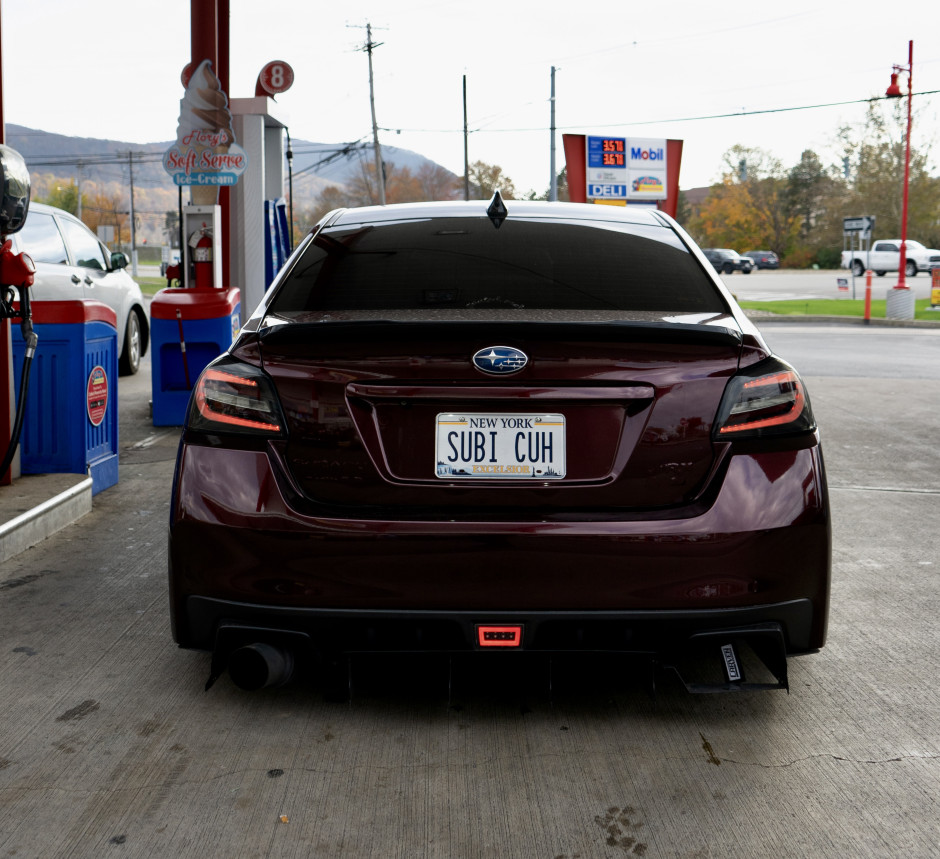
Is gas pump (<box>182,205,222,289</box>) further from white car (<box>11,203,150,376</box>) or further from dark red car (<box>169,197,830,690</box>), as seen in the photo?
dark red car (<box>169,197,830,690</box>)

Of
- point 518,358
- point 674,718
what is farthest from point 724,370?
point 674,718

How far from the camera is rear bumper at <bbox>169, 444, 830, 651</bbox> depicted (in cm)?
290

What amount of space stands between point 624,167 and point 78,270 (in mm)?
18878

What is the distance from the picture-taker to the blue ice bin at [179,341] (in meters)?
9.20

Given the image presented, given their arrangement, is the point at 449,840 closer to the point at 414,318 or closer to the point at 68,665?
the point at 414,318

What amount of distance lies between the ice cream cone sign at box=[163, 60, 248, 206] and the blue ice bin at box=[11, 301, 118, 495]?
5334 mm

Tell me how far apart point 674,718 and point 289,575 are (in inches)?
47.5

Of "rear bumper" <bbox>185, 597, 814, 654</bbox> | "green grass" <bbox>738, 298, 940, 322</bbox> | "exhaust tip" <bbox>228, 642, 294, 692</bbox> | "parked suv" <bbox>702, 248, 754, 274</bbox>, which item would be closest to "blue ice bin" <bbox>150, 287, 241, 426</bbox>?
"exhaust tip" <bbox>228, 642, 294, 692</bbox>

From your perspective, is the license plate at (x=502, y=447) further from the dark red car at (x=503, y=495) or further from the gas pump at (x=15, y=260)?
the gas pump at (x=15, y=260)

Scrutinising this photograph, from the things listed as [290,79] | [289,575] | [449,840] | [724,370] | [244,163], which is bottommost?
[449,840]

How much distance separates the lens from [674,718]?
3291mm

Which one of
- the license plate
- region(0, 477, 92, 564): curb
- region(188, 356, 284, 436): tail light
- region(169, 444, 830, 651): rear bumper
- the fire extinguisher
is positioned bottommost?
region(0, 477, 92, 564): curb

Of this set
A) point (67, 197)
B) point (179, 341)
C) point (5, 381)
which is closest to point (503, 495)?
point (5, 381)

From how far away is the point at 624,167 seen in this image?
28141 mm
